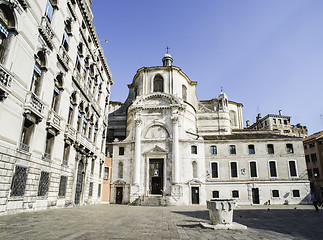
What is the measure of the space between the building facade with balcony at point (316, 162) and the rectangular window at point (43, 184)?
1723 inches

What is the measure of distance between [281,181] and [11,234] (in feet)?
110

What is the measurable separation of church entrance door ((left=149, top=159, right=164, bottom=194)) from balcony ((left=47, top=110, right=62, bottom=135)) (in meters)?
18.3

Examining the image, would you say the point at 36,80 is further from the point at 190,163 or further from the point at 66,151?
the point at 190,163

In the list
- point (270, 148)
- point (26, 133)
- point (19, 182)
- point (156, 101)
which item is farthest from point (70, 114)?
point (270, 148)

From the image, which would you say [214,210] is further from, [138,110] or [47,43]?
[138,110]

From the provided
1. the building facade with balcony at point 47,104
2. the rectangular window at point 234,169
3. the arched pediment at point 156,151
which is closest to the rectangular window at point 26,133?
the building facade with balcony at point 47,104

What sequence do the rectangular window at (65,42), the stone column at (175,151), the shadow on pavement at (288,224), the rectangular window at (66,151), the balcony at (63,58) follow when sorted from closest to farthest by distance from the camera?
the shadow on pavement at (288,224), the balcony at (63,58), the rectangular window at (65,42), the rectangular window at (66,151), the stone column at (175,151)

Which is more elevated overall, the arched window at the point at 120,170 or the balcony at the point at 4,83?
the balcony at the point at 4,83

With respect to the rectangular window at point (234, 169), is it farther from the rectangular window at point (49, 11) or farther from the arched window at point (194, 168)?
the rectangular window at point (49, 11)

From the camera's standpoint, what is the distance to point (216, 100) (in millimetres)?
45781

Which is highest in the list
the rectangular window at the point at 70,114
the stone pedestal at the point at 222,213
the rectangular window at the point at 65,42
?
the rectangular window at the point at 65,42

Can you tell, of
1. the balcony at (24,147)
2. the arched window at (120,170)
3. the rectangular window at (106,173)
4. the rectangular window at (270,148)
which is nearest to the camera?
the balcony at (24,147)

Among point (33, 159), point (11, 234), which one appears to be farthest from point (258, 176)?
point (11, 234)

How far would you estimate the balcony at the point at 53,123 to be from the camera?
612 inches
